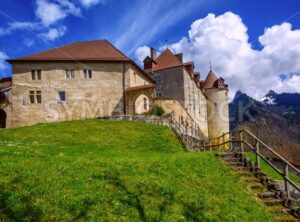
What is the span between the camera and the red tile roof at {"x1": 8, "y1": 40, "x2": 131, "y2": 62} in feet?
125

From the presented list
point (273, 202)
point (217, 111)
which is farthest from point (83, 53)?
point (273, 202)

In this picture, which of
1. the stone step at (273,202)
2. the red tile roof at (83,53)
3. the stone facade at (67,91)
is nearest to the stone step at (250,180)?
the stone step at (273,202)

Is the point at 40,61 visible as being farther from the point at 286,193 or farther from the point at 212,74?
the point at 212,74

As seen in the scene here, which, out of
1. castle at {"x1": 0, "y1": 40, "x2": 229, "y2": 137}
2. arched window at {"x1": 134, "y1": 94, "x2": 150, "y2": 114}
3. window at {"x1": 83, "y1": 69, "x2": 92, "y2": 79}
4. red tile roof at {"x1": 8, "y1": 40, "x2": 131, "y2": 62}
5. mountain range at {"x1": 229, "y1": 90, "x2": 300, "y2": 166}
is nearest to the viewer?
castle at {"x1": 0, "y1": 40, "x2": 229, "y2": 137}

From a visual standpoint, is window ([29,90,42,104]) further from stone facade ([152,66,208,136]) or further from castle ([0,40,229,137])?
stone facade ([152,66,208,136])

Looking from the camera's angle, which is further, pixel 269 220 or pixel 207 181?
pixel 207 181

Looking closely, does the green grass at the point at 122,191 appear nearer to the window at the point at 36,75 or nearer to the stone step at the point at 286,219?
the stone step at the point at 286,219

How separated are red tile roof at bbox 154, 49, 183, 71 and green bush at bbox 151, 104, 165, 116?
17.1 m

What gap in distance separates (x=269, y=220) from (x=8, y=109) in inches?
1397

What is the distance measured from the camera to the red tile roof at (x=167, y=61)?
51.5 m

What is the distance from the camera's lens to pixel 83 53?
40031 millimetres

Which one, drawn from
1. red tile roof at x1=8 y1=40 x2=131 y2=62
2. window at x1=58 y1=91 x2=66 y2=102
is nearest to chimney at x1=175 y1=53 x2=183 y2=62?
red tile roof at x1=8 y1=40 x2=131 y2=62

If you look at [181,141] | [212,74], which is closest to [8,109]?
[181,141]

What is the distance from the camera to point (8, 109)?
37.1 meters
